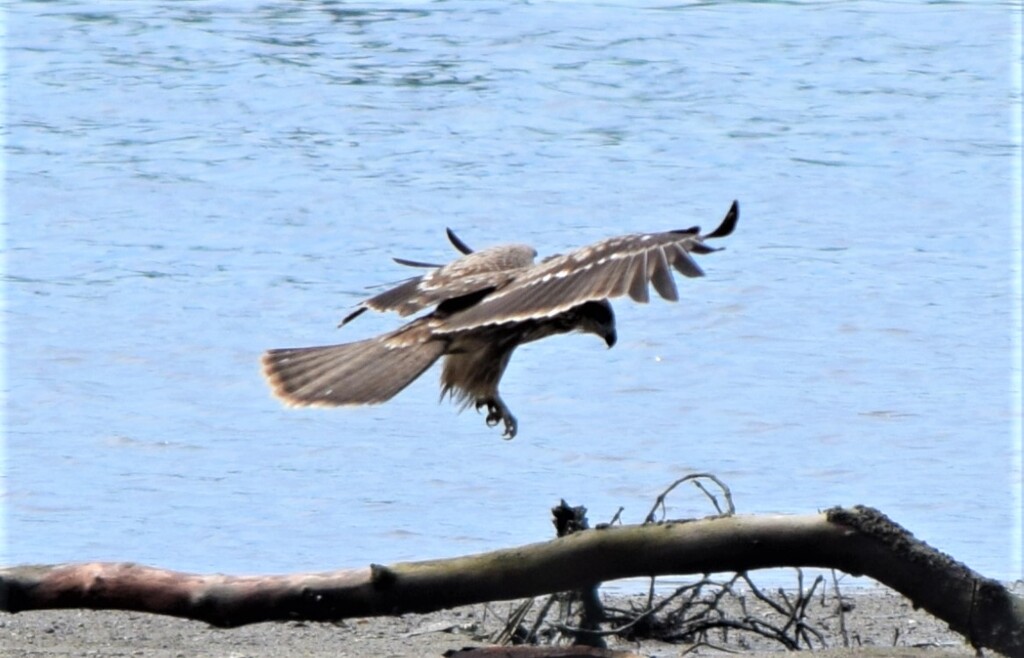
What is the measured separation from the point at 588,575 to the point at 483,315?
1.30m

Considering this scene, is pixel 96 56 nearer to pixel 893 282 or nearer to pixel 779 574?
pixel 893 282

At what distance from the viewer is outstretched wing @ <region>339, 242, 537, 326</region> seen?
593cm

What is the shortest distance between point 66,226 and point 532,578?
715cm

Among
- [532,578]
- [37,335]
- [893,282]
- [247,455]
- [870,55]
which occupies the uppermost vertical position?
[870,55]

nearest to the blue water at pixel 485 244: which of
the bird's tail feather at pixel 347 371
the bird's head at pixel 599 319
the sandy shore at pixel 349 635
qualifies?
the sandy shore at pixel 349 635

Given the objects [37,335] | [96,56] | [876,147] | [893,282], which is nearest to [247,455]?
[37,335]

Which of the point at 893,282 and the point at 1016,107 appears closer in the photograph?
the point at 893,282

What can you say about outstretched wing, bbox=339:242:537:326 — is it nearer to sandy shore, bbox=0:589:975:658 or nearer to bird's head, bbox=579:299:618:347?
bird's head, bbox=579:299:618:347

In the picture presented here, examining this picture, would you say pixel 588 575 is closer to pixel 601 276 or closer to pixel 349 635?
pixel 601 276

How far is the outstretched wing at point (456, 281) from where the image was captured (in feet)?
19.5

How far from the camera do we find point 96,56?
16656mm

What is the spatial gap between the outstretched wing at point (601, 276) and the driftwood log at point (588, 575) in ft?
2.55

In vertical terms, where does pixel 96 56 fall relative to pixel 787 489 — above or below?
above

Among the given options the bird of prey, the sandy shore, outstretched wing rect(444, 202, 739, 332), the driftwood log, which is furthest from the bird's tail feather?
the driftwood log
